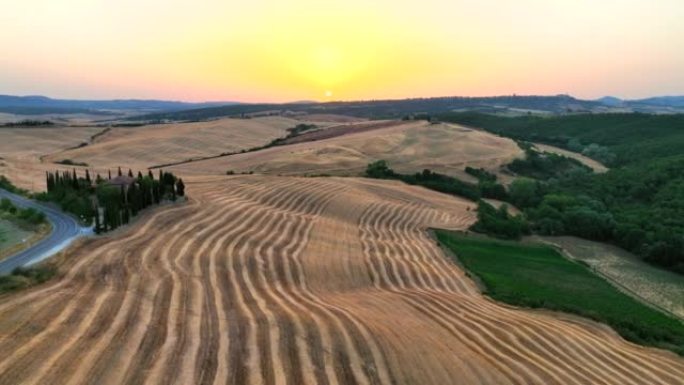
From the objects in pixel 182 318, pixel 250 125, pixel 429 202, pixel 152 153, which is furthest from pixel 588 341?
pixel 250 125

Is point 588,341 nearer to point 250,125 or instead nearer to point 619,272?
point 619,272

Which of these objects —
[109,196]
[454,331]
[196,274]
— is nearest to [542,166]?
[109,196]

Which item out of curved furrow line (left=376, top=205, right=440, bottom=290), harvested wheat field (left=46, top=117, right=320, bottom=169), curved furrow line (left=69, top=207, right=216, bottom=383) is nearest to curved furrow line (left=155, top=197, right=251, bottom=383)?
curved furrow line (left=69, top=207, right=216, bottom=383)

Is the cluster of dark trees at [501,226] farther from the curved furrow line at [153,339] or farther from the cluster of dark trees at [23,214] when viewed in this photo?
the curved furrow line at [153,339]

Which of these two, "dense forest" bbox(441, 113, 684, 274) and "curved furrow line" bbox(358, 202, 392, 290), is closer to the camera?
"curved furrow line" bbox(358, 202, 392, 290)

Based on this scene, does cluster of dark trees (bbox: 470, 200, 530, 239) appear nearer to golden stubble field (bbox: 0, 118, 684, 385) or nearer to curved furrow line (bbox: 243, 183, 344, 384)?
golden stubble field (bbox: 0, 118, 684, 385)

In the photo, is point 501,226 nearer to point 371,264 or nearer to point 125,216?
point 371,264
